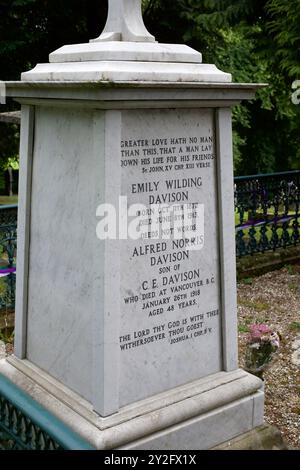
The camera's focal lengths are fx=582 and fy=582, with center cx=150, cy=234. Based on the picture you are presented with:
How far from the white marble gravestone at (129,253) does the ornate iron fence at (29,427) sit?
0.40 ft

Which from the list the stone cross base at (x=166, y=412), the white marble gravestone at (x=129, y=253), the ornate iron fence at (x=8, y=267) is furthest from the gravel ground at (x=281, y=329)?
the ornate iron fence at (x=8, y=267)

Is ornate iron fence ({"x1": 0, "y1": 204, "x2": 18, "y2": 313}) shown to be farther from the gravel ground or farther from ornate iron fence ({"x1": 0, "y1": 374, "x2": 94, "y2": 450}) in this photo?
ornate iron fence ({"x1": 0, "y1": 374, "x2": 94, "y2": 450})

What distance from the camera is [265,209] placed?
328 inches

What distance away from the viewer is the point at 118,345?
314 centimetres

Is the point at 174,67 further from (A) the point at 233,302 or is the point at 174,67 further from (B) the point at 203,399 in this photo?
(B) the point at 203,399

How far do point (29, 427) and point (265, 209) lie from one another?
5.90 metres

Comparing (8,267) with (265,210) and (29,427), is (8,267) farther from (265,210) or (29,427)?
(265,210)

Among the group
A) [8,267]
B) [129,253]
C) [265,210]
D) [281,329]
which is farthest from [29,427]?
[265,210]

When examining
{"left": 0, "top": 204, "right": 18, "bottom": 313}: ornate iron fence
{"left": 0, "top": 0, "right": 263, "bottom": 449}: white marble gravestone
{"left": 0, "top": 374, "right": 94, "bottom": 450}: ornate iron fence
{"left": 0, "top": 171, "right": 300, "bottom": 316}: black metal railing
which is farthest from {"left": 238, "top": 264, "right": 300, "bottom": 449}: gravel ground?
{"left": 0, "top": 204, "right": 18, "bottom": 313}: ornate iron fence

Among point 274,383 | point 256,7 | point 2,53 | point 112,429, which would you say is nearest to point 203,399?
point 112,429

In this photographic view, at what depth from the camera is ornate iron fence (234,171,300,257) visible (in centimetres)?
818

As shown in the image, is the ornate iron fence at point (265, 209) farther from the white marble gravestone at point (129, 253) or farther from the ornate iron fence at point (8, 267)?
the white marble gravestone at point (129, 253)

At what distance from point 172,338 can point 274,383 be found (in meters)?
1.92

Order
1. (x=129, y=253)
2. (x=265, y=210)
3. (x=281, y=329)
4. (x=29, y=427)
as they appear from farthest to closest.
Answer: (x=265, y=210) → (x=281, y=329) → (x=129, y=253) → (x=29, y=427)
